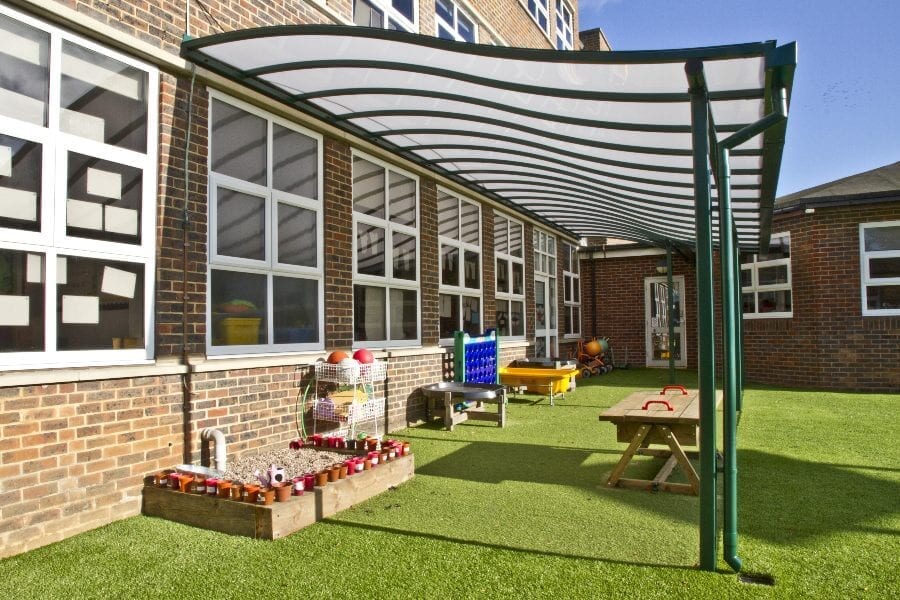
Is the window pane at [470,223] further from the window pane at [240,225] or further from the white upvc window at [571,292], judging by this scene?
the white upvc window at [571,292]

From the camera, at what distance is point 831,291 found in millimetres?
11977

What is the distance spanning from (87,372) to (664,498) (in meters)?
4.16

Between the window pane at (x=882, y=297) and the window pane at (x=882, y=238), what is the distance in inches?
29.0

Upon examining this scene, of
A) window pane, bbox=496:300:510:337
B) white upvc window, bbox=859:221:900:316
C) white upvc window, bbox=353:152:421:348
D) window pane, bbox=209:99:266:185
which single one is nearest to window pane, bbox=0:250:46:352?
window pane, bbox=209:99:266:185

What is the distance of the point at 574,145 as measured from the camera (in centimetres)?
630

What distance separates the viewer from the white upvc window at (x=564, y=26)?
16.1m

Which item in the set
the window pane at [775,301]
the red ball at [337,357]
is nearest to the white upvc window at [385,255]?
the red ball at [337,357]

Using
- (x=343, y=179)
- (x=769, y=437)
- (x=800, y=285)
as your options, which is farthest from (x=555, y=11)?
(x=769, y=437)

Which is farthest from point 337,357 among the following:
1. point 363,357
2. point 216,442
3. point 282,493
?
point 282,493

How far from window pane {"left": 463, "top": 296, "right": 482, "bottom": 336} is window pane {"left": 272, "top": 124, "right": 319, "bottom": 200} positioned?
4.06 m

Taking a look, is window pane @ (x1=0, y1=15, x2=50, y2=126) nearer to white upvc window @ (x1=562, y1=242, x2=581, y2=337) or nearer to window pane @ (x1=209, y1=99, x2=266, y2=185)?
window pane @ (x1=209, y1=99, x2=266, y2=185)

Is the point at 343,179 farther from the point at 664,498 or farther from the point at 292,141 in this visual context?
the point at 664,498

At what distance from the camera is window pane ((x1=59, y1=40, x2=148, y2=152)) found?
13.4 ft

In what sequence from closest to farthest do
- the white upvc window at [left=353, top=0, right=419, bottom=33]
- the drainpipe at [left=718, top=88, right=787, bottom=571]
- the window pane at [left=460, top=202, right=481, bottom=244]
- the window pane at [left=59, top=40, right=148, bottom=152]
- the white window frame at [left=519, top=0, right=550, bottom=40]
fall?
1. the drainpipe at [left=718, top=88, right=787, bottom=571]
2. the window pane at [left=59, top=40, right=148, bottom=152]
3. the white upvc window at [left=353, top=0, right=419, bottom=33]
4. the window pane at [left=460, top=202, right=481, bottom=244]
5. the white window frame at [left=519, top=0, right=550, bottom=40]
